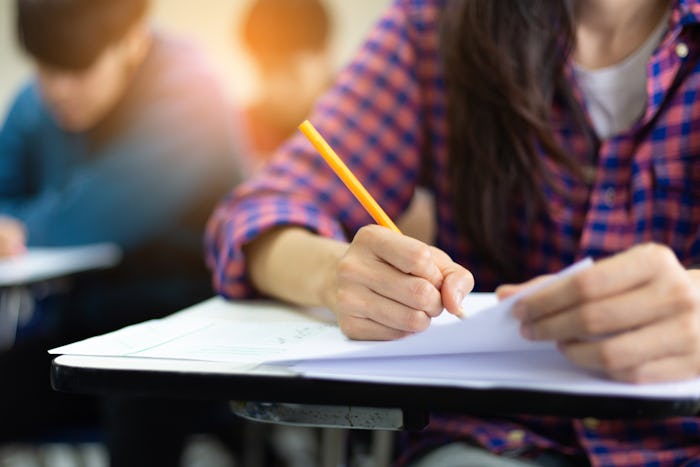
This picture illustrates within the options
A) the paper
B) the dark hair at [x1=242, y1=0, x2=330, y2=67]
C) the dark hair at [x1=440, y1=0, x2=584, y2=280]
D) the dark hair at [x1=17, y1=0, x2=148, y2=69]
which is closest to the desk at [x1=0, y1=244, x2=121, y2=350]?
the paper

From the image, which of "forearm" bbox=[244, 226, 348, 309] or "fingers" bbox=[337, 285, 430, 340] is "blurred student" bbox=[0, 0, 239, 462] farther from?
"fingers" bbox=[337, 285, 430, 340]

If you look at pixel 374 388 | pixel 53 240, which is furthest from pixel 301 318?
pixel 53 240

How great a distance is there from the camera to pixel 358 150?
2.81 feet

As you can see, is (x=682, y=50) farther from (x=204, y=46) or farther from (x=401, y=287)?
(x=204, y=46)

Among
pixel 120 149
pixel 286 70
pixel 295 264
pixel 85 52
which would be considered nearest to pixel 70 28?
pixel 85 52

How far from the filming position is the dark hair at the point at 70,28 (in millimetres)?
1708

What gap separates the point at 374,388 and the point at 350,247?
6.5 inches

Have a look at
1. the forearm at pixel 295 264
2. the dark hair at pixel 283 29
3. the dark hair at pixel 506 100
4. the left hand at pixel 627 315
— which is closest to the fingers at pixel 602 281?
the left hand at pixel 627 315

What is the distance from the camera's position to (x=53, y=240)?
1889mm

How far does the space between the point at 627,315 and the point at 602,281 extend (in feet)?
0.08

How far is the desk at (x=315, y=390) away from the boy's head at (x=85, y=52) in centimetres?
147

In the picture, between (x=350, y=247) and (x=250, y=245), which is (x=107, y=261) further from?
(x=350, y=247)

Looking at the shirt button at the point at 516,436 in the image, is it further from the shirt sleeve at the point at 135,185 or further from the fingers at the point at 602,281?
the shirt sleeve at the point at 135,185

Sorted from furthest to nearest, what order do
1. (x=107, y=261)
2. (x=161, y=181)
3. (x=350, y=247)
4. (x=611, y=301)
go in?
1. (x=161, y=181)
2. (x=107, y=261)
3. (x=350, y=247)
4. (x=611, y=301)
